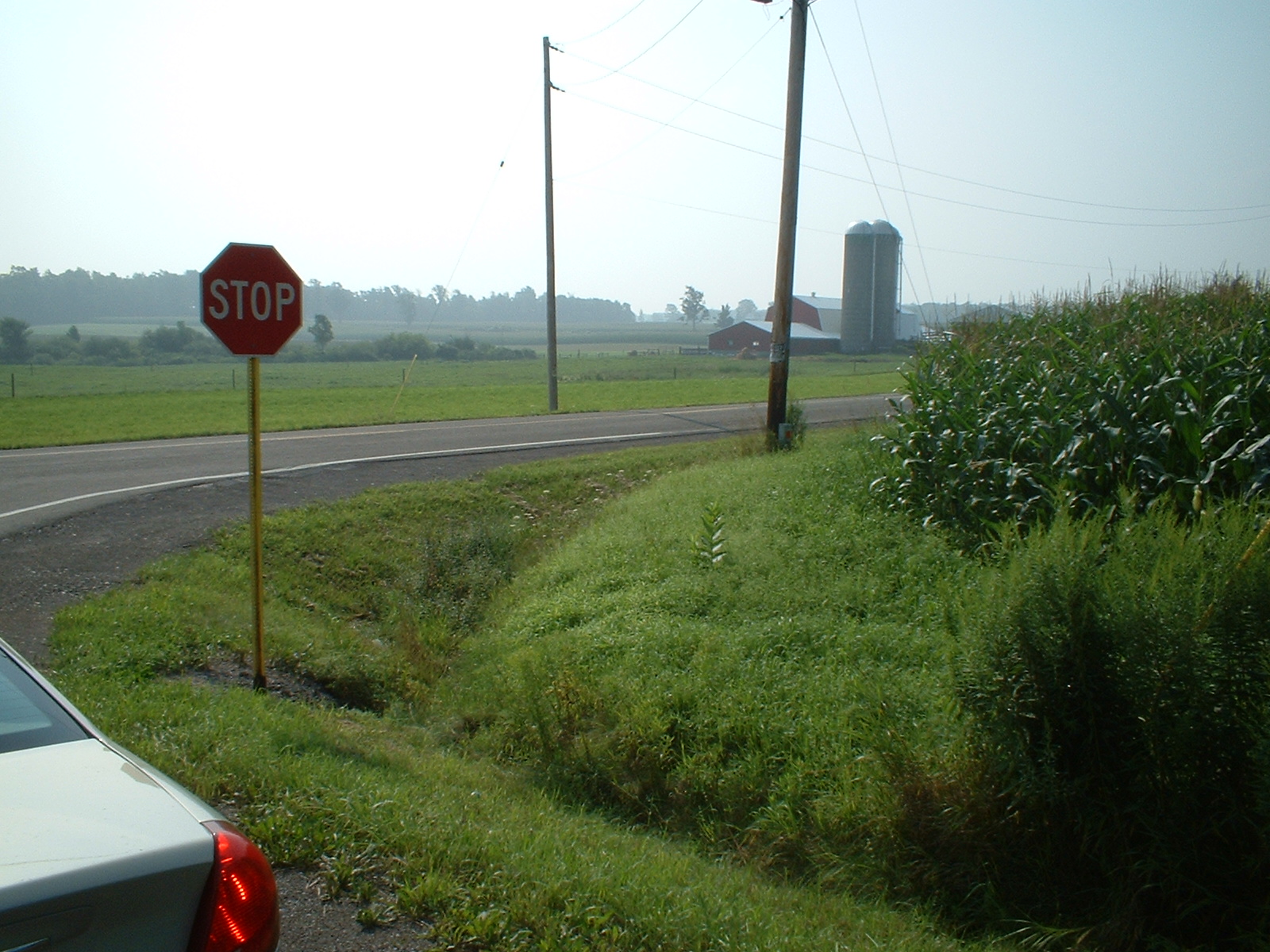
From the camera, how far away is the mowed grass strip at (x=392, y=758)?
3.72m

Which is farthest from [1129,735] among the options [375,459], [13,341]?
[13,341]

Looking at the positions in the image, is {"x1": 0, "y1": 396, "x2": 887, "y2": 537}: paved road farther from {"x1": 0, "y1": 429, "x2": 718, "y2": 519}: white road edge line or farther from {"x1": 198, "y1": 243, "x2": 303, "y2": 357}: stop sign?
{"x1": 198, "y1": 243, "x2": 303, "y2": 357}: stop sign

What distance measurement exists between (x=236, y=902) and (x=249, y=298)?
4.74 m

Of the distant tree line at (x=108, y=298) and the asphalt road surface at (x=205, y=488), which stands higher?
the distant tree line at (x=108, y=298)

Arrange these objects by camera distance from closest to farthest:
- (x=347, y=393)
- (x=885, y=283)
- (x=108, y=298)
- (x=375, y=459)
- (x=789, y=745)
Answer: (x=789, y=745), (x=375, y=459), (x=347, y=393), (x=885, y=283), (x=108, y=298)

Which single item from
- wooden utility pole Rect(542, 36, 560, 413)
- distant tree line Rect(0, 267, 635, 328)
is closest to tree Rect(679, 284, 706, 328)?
distant tree line Rect(0, 267, 635, 328)

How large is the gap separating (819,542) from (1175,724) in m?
4.82

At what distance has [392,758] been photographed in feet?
18.6

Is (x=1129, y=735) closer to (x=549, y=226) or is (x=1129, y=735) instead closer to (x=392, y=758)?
(x=392, y=758)

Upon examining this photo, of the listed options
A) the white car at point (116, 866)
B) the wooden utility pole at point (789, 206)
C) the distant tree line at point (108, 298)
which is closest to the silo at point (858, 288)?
the distant tree line at point (108, 298)

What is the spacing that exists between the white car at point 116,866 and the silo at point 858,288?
63.5m

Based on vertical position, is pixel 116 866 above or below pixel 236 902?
above

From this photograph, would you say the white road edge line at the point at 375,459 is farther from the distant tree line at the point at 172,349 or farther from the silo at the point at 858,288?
the silo at the point at 858,288

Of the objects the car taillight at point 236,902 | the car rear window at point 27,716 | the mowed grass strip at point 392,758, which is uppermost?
the car rear window at point 27,716
